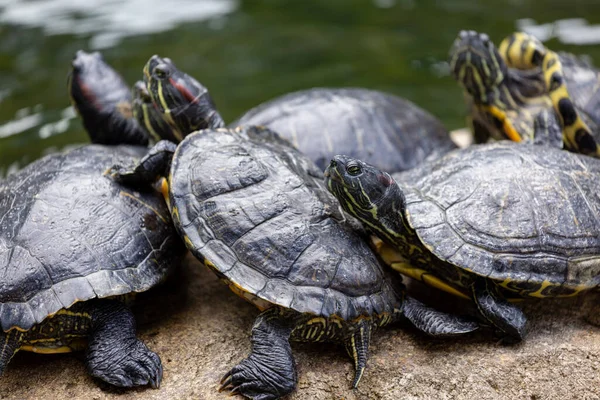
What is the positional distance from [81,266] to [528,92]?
379 cm

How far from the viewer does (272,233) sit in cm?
311

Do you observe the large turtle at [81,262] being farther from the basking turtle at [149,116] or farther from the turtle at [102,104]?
the turtle at [102,104]

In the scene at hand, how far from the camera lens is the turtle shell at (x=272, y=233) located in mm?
2986

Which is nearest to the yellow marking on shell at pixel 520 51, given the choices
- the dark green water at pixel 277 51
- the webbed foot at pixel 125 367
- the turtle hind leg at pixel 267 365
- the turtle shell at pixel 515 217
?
the dark green water at pixel 277 51

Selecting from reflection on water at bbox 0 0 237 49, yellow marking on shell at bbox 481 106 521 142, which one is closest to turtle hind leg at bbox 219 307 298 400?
yellow marking on shell at bbox 481 106 521 142

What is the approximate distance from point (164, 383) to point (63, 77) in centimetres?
566

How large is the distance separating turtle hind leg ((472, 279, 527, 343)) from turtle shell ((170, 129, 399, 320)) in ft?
1.44

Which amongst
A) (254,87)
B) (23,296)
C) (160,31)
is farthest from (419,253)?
(160,31)

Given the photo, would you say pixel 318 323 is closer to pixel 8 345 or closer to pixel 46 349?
pixel 46 349

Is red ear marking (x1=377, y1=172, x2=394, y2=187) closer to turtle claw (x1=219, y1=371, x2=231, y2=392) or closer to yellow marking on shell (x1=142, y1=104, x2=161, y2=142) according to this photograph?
turtle claw (x1=219, y1=371, x2=231, y2=392)

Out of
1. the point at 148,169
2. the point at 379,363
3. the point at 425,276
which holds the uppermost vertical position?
the point at 148,169

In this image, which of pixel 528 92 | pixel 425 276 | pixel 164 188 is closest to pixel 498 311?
pixel 425 276

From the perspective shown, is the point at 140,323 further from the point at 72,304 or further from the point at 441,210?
the point at 441,210

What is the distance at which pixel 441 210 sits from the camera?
3.32 m
